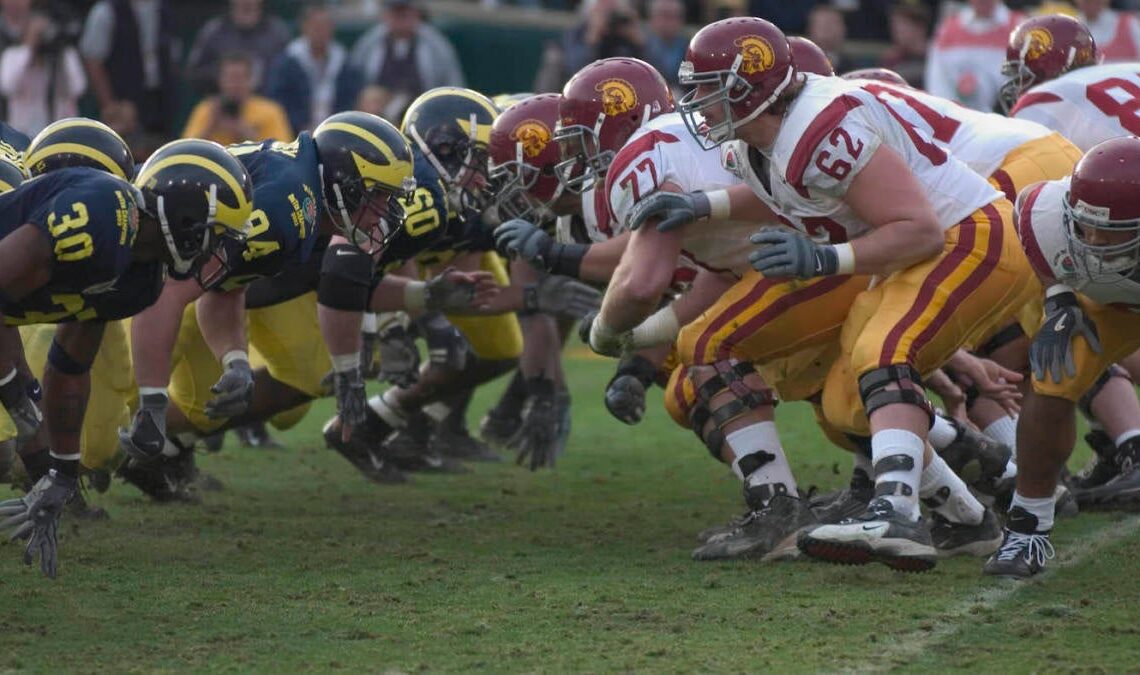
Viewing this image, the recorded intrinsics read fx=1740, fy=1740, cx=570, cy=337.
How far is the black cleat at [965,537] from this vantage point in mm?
5641

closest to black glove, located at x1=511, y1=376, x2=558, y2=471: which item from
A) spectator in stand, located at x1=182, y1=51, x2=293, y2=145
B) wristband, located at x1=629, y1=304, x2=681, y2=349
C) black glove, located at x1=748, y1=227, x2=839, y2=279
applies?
wristband, located at x1=629, y1=304, x2=681, y2=349

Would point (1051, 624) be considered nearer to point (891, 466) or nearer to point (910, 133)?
point (891, 466)

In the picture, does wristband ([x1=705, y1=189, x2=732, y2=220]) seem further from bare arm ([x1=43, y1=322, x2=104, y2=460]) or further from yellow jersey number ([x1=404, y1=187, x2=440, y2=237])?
bare arm ([x1=43, y1=322, x2=104, y2=460])

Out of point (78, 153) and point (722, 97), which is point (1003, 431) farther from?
point (78, 153)

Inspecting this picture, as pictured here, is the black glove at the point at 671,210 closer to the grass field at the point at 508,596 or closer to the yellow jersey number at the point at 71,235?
the grass field at the point at 508,596

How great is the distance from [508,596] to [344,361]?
1.81 m

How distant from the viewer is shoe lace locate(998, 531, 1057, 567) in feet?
17.3

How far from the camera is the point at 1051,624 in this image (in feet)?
15.3

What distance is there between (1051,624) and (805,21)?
9.76 m

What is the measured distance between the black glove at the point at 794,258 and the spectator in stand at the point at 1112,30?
264 inches

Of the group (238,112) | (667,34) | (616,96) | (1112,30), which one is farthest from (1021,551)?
(238,112)

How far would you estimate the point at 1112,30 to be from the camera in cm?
1134

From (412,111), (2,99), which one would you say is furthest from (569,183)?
(2,99)

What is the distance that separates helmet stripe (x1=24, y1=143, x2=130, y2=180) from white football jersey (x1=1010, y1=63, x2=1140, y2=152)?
3551 mm
